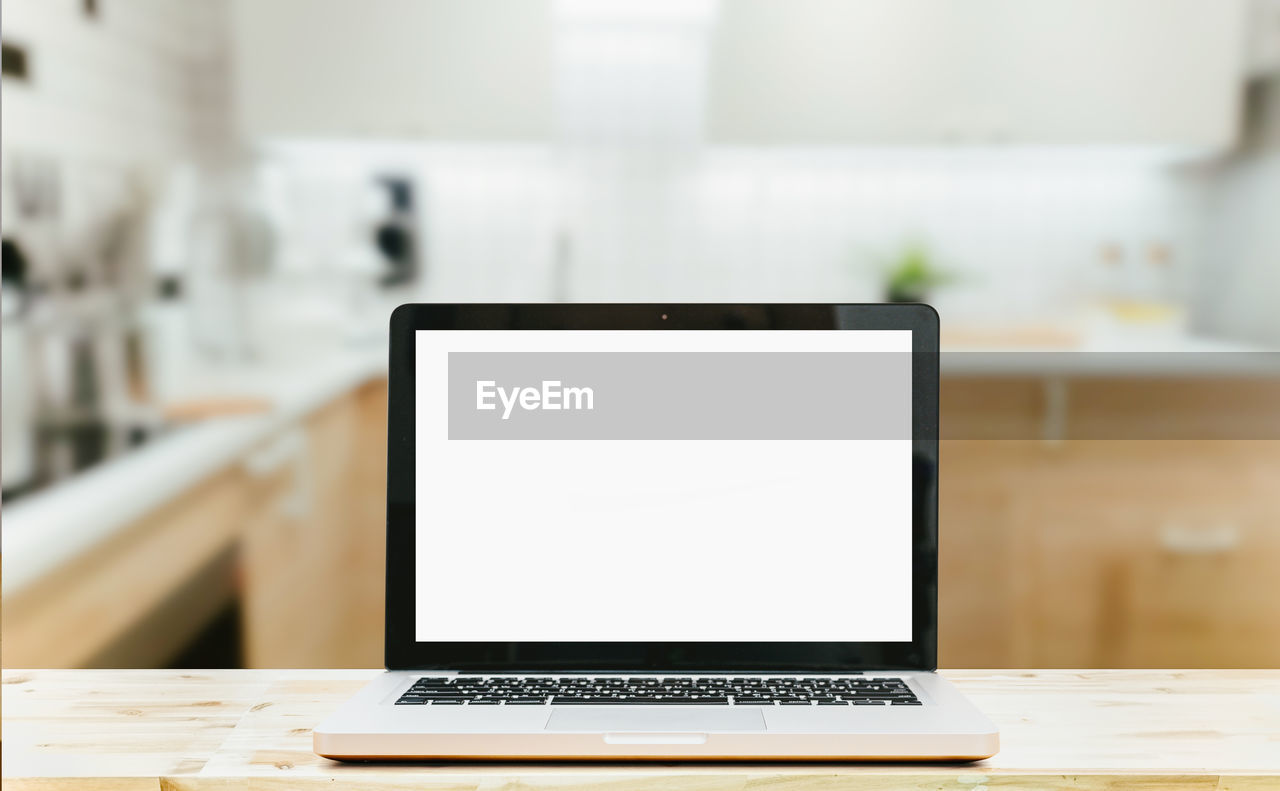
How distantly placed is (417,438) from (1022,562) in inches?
36.4

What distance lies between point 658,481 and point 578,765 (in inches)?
7.4

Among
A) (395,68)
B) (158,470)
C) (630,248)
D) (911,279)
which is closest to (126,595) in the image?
(158,470)

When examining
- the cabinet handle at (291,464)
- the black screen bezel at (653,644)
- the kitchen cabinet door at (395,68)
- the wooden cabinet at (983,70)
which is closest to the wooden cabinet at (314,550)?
the cabinet handle at (291,464)

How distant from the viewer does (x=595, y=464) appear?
0.62 m

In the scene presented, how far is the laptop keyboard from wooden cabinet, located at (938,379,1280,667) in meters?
0.52

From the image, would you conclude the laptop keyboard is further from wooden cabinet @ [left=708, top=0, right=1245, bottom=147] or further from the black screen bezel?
wooden cabinet @ [left=708, top=0, right=1245, bottom=147]

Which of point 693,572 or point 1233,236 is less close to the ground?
point 1233,236

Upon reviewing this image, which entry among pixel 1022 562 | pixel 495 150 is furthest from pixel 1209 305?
pixel 495 150

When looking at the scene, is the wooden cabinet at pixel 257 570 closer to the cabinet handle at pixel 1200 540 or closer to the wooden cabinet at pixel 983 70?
the cabinet handle at pixel 1200 540

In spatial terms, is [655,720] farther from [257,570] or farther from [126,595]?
[257,570]

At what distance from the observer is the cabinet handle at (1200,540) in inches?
49.8

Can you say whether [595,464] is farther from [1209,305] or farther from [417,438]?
[1209,305]

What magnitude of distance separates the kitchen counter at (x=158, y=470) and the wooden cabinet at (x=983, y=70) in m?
1.21

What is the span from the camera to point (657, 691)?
570 mm
